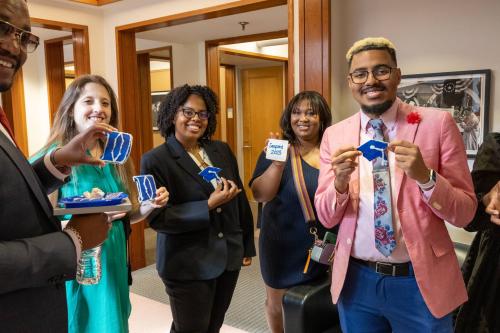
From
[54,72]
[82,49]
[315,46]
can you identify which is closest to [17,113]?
[54,72]

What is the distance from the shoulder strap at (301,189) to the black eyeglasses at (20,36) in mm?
1344

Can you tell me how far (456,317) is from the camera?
64.6 inches

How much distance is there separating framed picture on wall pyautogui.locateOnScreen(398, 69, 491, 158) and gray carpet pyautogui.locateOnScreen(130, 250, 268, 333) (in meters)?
1.85

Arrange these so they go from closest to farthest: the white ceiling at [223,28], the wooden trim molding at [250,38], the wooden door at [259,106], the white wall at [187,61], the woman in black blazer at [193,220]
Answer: the woman in black blazer at [193,220] < the white ceiling at [223,28] < the wooden trim molding at [250,38] < the white wall at [187,61] < the wooden door at [259,106]

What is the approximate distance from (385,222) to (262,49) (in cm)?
497

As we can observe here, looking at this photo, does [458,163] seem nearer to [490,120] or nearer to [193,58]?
[490,120]

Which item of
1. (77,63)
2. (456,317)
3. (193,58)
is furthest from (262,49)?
(456,317)

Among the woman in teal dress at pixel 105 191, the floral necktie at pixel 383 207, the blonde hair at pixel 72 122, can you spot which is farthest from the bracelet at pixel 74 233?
the floral necktie at pixel 383 207

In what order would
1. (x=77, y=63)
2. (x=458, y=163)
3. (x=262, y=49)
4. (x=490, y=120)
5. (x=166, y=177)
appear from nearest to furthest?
(x=458, y=163) → (x=166, y=177) → (x=490, y=120) → (x=77, y=63) → (x=262, y=49)

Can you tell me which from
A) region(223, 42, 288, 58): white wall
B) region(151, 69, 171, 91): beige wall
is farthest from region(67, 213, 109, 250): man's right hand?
region(151, 69, 171, 91): beige wall

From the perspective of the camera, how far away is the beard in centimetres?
141

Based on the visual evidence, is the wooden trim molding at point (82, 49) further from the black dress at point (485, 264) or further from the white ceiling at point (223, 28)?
the black dress at point (485, 264)

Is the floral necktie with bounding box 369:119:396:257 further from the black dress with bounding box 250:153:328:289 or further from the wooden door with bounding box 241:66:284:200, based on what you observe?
the wooden door with bounding box 241:66:284:200

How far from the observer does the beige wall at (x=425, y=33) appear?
2348mm
